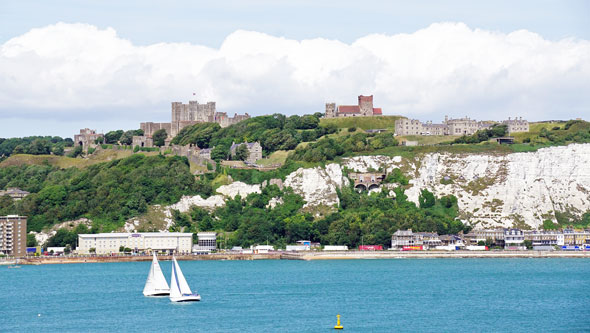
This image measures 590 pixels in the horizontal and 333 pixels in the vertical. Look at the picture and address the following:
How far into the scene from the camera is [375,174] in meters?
126

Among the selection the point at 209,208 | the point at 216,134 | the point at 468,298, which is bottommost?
the point at 468,298

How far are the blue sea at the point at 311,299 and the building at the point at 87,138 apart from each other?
58.1 m

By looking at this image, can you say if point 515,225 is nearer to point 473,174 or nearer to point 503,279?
point 473,174

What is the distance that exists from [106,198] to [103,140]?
41.9m

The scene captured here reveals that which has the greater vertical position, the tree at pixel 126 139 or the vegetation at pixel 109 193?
the tree at pixel 126 139

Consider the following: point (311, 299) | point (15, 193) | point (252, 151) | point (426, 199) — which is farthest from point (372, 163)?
point (311, 299)

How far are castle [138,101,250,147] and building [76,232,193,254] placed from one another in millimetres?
46110

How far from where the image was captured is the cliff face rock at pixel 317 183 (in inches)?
4690

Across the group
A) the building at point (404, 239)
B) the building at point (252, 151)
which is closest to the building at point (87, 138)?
the building at point (252, 151)

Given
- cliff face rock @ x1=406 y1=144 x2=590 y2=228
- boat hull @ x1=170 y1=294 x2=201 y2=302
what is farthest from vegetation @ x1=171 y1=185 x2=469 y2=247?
boat hull @ x1=170 y1=294 x2=201 y2=302

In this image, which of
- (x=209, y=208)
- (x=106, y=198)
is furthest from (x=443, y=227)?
(x=106, y=198)

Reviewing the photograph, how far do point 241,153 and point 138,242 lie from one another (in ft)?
93.9

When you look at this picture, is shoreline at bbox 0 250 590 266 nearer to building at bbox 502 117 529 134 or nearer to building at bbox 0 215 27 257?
building at bbox 0 215 27 257

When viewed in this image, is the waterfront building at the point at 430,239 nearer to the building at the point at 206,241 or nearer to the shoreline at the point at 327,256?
the shoreline at the point at 327,256
